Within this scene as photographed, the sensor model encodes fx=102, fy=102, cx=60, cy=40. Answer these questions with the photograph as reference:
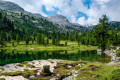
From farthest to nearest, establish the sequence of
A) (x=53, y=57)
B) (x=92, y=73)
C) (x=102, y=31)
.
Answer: (x=53, y=57), (x=102, y=31), (x=92, y=73)

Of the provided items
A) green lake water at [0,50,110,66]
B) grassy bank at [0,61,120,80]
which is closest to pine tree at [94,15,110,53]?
green lake water at [0,50,110,66]

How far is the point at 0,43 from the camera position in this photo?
141m

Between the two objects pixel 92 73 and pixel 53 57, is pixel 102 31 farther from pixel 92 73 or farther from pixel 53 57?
pixel 92 73

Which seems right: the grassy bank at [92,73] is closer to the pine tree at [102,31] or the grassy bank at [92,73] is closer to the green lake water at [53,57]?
the green lake water at [53,57]

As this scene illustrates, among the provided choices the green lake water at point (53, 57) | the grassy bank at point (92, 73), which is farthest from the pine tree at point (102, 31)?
the grassy bank at point (92, 73)

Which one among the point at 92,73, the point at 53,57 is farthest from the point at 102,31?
the point at 92,73

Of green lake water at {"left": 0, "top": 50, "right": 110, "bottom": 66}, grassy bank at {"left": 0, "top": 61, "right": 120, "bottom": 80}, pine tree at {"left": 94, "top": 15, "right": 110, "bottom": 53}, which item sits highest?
pine tree at {"left": 94, "top": 15, "right": 110, "bottom": 53}

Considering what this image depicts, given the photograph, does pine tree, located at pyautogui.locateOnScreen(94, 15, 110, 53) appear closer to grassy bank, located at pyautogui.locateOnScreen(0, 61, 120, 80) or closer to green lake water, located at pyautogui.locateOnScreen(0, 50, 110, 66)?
green lake water, located at pyautogui.locateOnScreen(0, 50, 110, 66)

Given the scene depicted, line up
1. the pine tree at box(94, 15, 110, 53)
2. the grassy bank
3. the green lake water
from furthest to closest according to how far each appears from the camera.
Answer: the pine tree at box(94, 15, 110, 53) → the green lake water → the grassy bank

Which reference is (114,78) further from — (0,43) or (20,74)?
(0,43)

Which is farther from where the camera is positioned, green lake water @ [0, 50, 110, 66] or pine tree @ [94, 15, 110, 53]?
pine tree @ [94, 15, 110, 53]

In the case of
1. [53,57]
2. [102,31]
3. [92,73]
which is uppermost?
[102,31]

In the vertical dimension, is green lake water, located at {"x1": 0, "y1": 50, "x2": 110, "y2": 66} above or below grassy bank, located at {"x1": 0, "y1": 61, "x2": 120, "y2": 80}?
below

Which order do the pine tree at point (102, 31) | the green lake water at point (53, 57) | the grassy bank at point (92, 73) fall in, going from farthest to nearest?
the pine tree at point (102, 31), the green lake water at point (53, 57), the grassy bank at point (92, 73)
